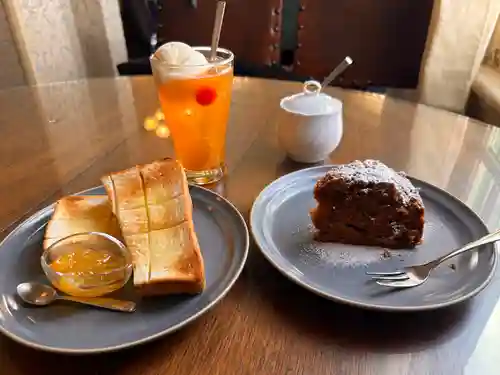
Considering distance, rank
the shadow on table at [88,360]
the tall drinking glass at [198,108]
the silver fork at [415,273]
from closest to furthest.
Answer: the shadow on table at [88,360] < the silver fork at [415,273] < the tall drinking glass at [198,108]

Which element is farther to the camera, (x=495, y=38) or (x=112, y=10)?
(x=112, y=10)

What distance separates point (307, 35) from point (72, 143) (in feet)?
4.66

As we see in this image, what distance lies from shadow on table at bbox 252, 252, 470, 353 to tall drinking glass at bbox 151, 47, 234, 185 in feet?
1.17

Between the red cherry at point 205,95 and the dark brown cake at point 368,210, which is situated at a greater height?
the red cherry at point 205,95

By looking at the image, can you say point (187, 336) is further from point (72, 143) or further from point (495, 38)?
point (495, 38)

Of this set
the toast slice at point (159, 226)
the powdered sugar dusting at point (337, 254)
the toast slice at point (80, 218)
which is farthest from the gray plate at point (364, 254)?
the toast slice at point (80, 218)

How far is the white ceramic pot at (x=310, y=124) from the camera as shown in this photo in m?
0.96

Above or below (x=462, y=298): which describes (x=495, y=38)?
below

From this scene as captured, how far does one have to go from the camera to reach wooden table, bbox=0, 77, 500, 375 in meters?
0.58

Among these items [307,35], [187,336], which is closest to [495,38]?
[307,35]

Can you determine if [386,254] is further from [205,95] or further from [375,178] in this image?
[205,95]

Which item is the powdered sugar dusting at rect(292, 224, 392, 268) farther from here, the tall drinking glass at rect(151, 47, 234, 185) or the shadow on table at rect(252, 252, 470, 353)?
the tall drinking glass at rect(151, 47, 234, 185)

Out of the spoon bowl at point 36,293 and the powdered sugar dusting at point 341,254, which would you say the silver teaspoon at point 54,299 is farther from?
the powdered sugar dusting at point 341,254

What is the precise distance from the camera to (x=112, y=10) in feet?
7.42
